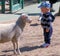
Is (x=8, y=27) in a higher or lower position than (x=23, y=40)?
higher

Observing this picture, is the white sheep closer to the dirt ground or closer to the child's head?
the dirt ground

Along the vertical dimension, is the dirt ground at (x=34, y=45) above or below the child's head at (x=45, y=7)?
below

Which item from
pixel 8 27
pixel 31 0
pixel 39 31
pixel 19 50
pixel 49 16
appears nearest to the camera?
pixel 8 27

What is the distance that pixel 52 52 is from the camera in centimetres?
695

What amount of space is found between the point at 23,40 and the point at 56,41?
37.9 inches

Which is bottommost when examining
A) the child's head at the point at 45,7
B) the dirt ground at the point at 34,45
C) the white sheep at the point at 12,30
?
the dirt ground at the point at 34,45

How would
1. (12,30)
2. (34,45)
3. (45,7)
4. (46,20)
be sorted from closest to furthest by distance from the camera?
(12,30)
(45,7)
(46,20)
(34,45)

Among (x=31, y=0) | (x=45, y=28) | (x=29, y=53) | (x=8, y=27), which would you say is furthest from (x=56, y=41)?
(x=31, y=0)

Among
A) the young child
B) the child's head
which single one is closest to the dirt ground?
the young child

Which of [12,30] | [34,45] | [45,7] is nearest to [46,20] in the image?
[45,7]

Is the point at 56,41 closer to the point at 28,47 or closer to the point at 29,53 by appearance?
the point at 28,47

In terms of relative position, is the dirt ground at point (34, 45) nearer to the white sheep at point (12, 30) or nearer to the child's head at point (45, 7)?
the white sheep at point (12, 30)

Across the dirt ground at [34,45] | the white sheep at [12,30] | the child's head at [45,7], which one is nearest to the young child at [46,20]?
the child's head at [45,7]

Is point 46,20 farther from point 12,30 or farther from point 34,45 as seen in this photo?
point 12,30
